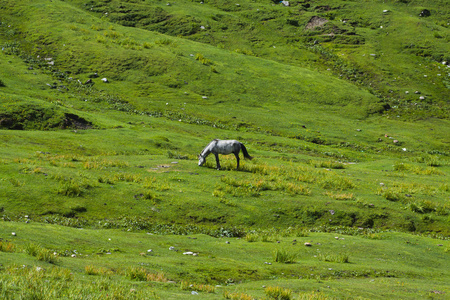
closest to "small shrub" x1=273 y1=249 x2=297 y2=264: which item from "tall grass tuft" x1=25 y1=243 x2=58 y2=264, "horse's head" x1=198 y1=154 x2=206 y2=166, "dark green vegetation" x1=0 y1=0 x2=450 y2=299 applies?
"dark green vegetation" x1=0 y1=0 x2=450 y2=299

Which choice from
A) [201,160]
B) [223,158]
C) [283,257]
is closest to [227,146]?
[201,160]

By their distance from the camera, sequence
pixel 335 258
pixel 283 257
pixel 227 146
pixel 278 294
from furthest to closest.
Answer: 1. pixel 227 146
2. pixel 335 258
3. pixel 283 257
4. pixel 278 294

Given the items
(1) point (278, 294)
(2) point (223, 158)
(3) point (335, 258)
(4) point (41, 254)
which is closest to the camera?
(1) point (278, 294)

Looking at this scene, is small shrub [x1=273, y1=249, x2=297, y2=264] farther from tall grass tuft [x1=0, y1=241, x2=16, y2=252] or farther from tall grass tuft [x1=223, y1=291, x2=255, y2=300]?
tall grass tuft [x1=0, y1=241, x2=16, y2=252]

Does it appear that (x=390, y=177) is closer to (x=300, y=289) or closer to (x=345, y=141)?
(x=345, y=141)

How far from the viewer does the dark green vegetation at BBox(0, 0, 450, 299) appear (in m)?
14.2

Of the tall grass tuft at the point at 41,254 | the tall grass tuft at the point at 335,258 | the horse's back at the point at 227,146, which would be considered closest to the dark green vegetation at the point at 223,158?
the tall grass tuft at the point at 41,254

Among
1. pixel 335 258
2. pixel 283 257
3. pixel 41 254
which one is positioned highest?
pixel 41 254

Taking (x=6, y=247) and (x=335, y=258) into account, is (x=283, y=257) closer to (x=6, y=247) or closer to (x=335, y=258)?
(x=335, y=258)

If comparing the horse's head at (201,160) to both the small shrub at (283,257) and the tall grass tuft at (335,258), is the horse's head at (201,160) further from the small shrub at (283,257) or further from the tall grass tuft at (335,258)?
the small shrub at (283,257)

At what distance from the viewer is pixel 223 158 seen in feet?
116

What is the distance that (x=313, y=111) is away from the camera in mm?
58656

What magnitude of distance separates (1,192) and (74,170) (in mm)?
5103

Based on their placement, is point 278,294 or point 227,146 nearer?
point 278,294
